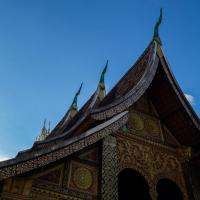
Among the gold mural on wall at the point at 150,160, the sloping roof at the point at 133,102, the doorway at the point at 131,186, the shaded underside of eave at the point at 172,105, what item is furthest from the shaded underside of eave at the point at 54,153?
the doorway at the point at 131,186

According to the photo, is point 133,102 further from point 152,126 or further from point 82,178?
point 82,178

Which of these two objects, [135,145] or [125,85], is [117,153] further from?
[125,85]

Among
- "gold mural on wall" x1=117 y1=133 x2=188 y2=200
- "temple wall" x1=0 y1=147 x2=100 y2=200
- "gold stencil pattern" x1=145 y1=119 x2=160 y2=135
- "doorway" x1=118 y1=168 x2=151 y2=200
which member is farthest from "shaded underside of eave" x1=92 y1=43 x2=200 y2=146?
"temple wall" x1=0 y1=147 x2=100 y2=200

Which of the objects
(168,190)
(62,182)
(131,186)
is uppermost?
(131,186)

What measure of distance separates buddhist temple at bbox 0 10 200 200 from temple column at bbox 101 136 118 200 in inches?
0.4

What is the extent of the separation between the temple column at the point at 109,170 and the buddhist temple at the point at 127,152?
0.01 metres

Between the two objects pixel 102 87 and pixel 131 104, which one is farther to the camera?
pixel 102 87

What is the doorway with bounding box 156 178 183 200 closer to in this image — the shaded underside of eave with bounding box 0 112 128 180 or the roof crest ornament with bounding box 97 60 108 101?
the shaded underside of eave with bounding box 0 112 128 180

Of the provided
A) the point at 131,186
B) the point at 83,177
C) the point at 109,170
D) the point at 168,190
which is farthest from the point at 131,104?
the point at 131,186

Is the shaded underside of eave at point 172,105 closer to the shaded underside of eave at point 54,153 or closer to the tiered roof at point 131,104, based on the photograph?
the tiered roof at point 131,104

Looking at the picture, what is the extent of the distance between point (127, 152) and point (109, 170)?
95cm

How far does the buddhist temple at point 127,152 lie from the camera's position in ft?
13.0

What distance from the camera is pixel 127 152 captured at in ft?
18.2

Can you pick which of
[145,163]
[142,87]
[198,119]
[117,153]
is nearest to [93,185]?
[117,153]
